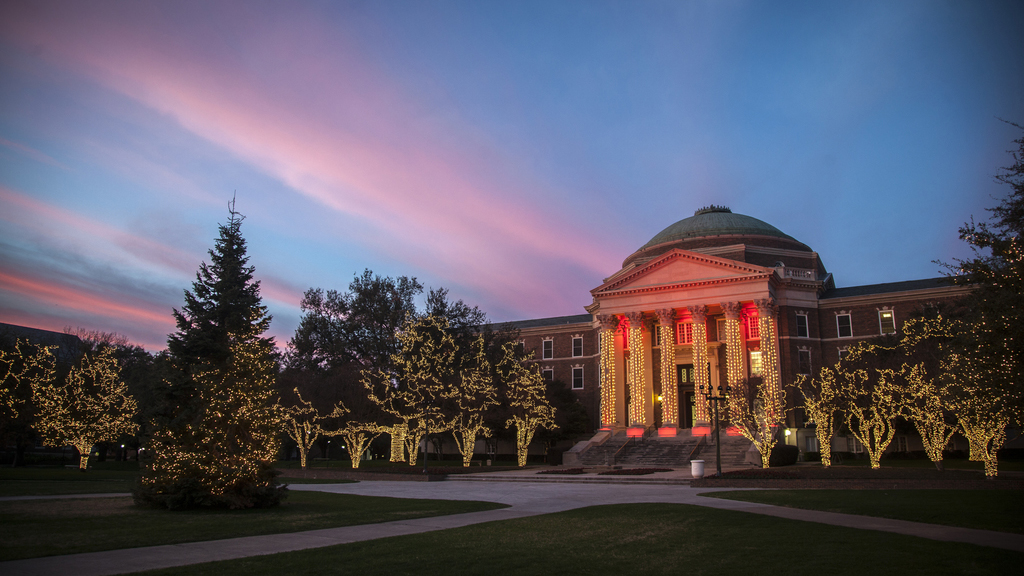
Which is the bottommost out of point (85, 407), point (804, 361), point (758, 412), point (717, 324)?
point (85, 407)

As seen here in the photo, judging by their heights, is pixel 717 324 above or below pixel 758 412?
above

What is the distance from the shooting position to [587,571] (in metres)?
8.88

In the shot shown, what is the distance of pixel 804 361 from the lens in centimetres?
5416

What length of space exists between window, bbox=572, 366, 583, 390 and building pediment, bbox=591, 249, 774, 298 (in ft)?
46.1

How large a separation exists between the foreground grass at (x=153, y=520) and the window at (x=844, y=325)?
4552cm

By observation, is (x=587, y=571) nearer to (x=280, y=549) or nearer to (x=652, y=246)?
(x=280, y=549)

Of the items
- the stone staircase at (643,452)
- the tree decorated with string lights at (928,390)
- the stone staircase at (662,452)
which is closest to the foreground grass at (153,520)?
the tree decorated with string lights at (928,390)

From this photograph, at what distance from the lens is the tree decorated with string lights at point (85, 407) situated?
129ft

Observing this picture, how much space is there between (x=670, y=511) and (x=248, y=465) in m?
10.7

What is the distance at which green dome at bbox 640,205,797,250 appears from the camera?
62.3 meters

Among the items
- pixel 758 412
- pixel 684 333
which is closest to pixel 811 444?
pixel 684 333

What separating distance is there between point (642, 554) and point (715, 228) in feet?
187

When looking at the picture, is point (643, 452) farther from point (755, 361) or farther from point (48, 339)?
point (48, 339)

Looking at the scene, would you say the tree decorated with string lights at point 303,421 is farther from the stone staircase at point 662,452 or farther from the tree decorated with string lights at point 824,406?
the tree decorated with string lights at point 824,406
